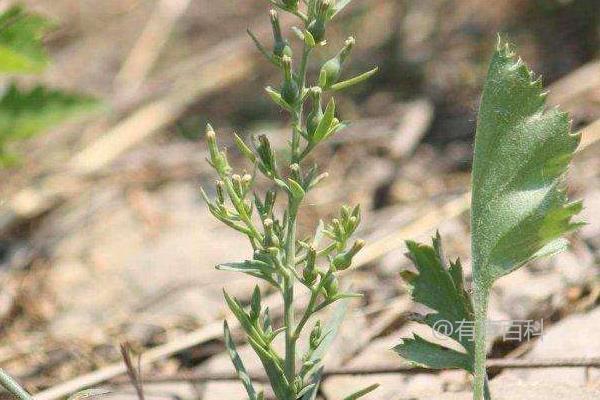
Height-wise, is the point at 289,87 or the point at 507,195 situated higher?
the point at 289,87

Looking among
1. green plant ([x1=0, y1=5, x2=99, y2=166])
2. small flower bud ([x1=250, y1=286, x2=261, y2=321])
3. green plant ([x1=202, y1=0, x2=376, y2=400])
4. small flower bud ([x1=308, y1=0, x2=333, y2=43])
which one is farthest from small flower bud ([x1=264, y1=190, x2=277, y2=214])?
green plant ([x1=0, y1=5, x2=99, y2=166])

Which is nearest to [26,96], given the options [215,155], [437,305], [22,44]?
[22,44]

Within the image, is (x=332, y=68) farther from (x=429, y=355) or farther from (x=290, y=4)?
(x=429, y=355)

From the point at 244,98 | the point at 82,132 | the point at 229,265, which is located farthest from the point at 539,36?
the point at 229,265

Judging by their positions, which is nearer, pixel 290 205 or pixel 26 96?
pixel 290 205

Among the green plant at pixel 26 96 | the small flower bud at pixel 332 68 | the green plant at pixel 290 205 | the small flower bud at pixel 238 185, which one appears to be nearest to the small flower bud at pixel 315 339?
the green plant at pixel 290 205

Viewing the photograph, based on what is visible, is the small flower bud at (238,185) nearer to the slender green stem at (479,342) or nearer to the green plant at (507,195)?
the green plant at (507,195)
